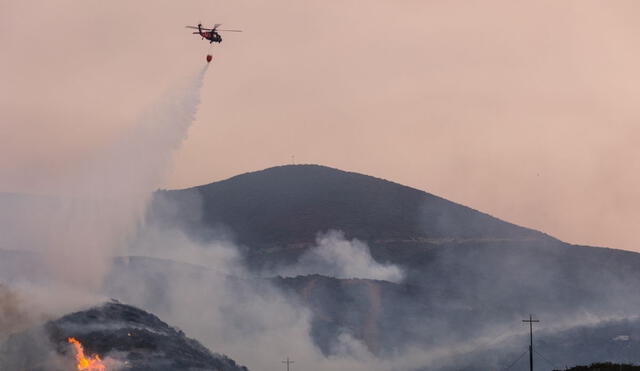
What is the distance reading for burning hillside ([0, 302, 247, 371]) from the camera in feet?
480

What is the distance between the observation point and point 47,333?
153 meters

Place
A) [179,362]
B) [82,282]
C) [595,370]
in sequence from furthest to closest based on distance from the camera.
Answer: [82,282]
[179,362]
[595,370]

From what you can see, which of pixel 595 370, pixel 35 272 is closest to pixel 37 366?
pixel 35 272

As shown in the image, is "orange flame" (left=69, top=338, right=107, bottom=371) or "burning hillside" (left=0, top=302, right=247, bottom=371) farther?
"orange flame" (left=69, top=338, right=107, bottom=371)

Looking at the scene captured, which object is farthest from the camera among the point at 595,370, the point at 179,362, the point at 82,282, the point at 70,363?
the point at 82,282

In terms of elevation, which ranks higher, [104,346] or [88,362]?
[104,346]

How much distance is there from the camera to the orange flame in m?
146

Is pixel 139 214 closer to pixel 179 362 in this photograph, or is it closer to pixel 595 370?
pixel 179 362

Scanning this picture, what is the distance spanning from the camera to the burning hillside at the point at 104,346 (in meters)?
146

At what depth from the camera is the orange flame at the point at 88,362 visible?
146 meters

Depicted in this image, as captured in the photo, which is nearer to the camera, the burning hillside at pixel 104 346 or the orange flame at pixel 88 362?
the burning hillside at pixel 104 346

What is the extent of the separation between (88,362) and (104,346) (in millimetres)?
7952

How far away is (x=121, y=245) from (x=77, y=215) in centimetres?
787

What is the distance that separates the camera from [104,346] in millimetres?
155500
